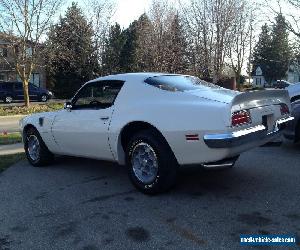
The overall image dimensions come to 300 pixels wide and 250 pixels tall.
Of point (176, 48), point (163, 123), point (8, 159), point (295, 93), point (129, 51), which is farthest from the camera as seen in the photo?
point (129, 51)

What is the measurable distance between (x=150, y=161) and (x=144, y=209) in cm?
74

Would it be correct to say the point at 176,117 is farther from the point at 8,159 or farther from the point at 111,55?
the point at 111,55

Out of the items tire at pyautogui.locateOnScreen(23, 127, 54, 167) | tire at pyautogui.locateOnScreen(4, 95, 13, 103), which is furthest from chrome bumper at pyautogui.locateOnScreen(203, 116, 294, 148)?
tire at pyautogui.locateOnScreen(4, 95, 13, 103)

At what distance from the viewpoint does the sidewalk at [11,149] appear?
30.3 feet

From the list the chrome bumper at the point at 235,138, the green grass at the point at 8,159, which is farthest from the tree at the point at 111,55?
the chrome bumper at the point at 235,138

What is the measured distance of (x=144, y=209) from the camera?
15.9ft

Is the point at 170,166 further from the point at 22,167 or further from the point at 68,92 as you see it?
the point at 68,92

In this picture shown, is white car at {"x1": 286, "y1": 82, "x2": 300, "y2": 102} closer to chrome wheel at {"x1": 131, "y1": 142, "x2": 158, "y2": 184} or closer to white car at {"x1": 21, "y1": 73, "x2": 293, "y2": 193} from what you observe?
white car at {"x1": 21, "y1": 73, "x2": 293, "y2": 193}

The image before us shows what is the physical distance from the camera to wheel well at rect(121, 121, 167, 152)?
17.9ft

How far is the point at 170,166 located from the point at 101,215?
1028mm

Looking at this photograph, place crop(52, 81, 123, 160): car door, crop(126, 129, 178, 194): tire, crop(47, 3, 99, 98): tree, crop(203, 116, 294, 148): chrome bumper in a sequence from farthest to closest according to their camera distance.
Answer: crop(47, 3, 99, 98): tree, crop(52, 81, 123, 160): car door, crop(126, 129, 178, 194): tire, crop(203, 116, 294, 148): chrome bumper

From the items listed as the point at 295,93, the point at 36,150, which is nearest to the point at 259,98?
the point at 36,150

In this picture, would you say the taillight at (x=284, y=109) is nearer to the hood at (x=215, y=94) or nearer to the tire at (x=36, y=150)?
the hood at (x=215, y=94)

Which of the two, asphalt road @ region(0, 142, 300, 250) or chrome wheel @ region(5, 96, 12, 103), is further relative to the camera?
chrome wheel @ region(5, 96, 12, 103)
